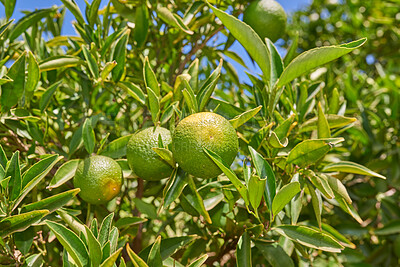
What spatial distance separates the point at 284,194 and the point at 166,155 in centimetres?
31

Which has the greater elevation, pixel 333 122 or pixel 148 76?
pixel 148 76

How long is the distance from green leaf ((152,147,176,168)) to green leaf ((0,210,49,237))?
301 millimetres

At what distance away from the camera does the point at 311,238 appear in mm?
956

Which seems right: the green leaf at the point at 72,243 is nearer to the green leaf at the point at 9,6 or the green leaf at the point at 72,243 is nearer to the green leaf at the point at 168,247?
the green leaf at the point at 168,247

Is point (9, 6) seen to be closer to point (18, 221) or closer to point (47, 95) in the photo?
point (47, 95)

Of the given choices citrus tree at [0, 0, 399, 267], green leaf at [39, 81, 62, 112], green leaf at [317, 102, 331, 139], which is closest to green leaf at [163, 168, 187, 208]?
citrus tree at [0, 0, 399, 267]

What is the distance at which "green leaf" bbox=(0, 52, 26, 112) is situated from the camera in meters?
1.16

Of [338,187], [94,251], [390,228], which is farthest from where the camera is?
[390,228]

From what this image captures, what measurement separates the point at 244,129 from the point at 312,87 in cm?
33

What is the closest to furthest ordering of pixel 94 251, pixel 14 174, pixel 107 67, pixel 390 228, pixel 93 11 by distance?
pixel 94 251
pixel 14 174
pixel 107 67
pixel 93 11
pixel 390 228

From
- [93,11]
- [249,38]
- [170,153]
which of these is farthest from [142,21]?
[170,153]

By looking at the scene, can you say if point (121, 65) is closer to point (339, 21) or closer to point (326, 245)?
point (326, 245)

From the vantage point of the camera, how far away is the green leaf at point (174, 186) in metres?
0.94

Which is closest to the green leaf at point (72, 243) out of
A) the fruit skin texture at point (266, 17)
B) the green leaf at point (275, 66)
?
the green leaf at point (275, 66)
